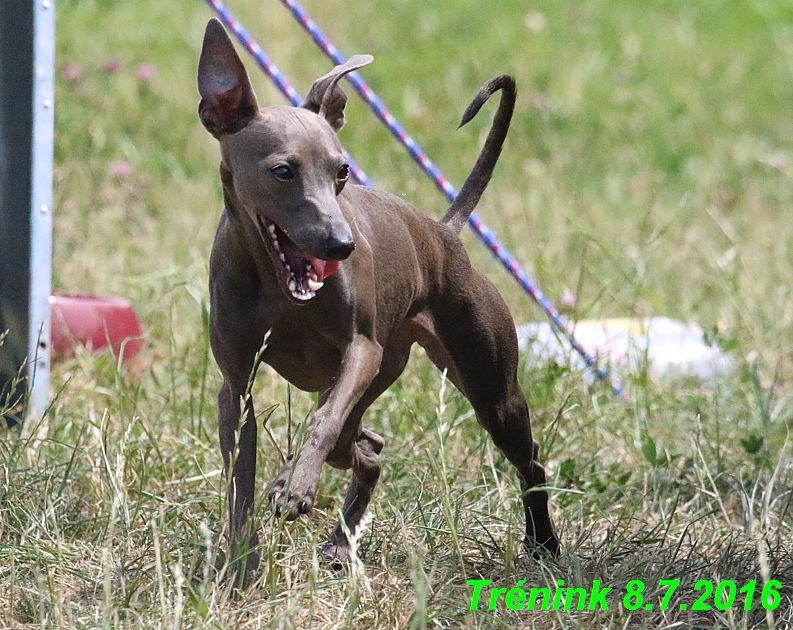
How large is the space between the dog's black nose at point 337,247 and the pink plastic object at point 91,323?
2.12 metres

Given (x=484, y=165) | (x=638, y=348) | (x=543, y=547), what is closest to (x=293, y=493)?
(x=543, y=547)

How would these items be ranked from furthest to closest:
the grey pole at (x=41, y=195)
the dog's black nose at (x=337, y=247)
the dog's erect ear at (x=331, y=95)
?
1. the grey pole at (x=41, y=195)
2. the dog's erect ear at (x=331, y=95)
3. the dog's black nose at (x=337, y=247)

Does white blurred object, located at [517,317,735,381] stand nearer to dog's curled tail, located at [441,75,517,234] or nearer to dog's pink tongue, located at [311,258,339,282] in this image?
dog's curled tail, located at [441,75,517,234]

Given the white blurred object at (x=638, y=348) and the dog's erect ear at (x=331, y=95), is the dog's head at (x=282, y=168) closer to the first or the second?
the dog's erect ear at (x=331, y=95)

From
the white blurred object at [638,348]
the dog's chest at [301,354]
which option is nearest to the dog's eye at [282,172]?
the dog's chest at [301,354]

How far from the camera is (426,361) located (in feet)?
13.7

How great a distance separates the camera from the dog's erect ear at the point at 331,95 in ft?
8.45

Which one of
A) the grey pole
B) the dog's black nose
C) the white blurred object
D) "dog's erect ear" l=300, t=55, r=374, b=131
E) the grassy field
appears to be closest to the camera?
the dog's black nose

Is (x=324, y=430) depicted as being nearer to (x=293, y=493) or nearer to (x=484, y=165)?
(x=293, y=493)

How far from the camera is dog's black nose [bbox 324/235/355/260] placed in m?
2.31

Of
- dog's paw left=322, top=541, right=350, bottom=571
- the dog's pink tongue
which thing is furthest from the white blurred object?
the dog's pink tongue

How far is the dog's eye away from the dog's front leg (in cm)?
40

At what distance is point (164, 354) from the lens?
4.56 meters

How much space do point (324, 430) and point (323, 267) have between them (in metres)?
0.32
